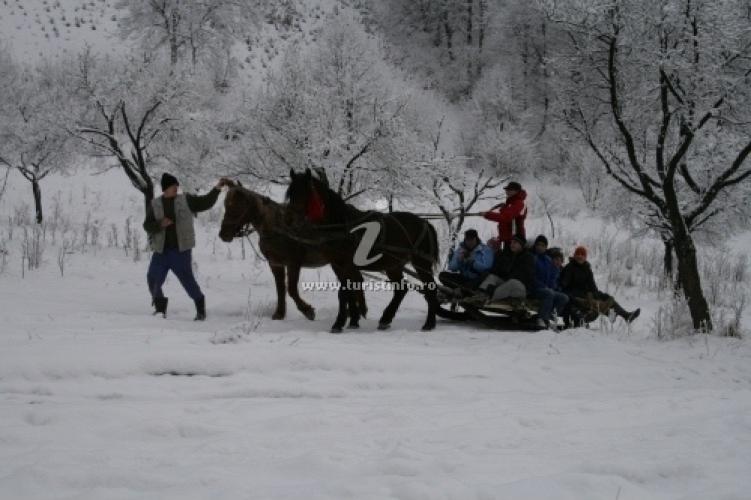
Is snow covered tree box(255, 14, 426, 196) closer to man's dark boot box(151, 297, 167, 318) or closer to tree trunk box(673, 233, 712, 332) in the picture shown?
man's dark boot box(151, 297, 167, 318)

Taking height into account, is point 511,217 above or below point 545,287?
above

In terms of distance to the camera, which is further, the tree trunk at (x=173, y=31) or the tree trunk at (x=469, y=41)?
the tree trunk at (x=469, y=41)

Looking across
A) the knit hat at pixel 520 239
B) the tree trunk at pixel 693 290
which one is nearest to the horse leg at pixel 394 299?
the knit hat at pixel 520 239

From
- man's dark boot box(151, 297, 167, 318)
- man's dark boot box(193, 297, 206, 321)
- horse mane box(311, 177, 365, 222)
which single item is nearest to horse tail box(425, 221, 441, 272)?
horse mane box(311, 177, 365, 222)

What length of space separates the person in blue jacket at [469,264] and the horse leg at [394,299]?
2.19 ft

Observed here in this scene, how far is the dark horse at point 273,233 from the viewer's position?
6.71 metres

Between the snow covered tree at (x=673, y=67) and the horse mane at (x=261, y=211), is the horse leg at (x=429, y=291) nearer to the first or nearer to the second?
the horse mane at (x=261, y=211)

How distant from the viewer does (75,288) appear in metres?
8.10

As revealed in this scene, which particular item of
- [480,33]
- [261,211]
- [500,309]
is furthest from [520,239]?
[480,33]

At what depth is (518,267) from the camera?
679cm

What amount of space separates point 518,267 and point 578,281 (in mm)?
1374

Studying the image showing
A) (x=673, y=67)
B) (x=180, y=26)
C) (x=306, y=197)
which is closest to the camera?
(x=306, y=197)

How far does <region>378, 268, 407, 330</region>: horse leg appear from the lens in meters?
6.86

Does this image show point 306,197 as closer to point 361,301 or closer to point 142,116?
point 361,301
